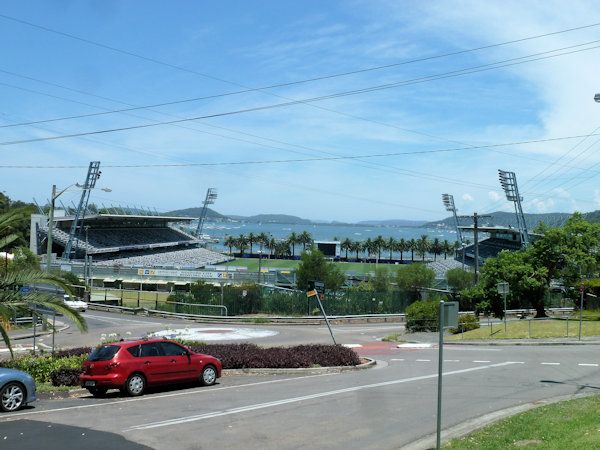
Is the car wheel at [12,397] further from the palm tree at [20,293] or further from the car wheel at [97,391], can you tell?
the palm tree at [20,293]

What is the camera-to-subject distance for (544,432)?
10211 mm

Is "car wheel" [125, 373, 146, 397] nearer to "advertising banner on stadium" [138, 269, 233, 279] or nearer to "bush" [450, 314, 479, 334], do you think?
"bush" [450, 314, 479, 334]

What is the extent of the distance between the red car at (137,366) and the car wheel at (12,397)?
86.0 inches

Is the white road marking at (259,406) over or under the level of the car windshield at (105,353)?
under

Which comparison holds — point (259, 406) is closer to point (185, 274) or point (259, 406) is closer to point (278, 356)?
point (278, 356)

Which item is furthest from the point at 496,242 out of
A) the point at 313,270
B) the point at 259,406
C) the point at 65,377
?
the point at 259,406

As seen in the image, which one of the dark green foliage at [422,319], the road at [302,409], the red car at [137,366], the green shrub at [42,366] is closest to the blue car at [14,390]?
the road at [302,409]

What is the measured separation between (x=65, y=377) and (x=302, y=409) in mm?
7592

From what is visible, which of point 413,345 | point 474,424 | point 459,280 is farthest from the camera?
point 459,280

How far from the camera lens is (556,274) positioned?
42500 millimetres

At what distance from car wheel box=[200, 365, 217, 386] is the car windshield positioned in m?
2.74

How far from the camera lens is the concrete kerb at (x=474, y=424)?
1068 centimetres

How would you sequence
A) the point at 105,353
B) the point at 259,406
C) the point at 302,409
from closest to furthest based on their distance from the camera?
the point at 302,409 < the point at 259,406 < the point at 105,353

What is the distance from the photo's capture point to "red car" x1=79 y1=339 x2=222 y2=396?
49.7ft
